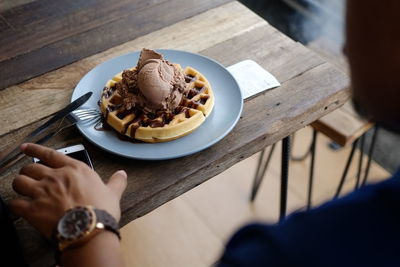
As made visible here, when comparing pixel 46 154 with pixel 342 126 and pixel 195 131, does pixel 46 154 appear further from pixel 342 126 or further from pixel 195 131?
pixel 342 126

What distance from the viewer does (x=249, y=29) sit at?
1.47 meters

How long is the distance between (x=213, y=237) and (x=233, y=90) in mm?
1046

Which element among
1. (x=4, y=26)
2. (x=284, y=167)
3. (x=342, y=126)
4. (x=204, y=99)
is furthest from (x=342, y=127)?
(x=4, y=26)

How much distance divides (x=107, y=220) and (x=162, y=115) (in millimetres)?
312

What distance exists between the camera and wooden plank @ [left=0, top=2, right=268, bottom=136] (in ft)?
4.00

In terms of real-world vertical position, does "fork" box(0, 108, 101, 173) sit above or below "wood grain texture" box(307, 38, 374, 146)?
above

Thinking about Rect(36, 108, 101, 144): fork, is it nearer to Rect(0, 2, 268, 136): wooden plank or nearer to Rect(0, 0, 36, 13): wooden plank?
Rect(0, 2, 268, 136): wooden plank

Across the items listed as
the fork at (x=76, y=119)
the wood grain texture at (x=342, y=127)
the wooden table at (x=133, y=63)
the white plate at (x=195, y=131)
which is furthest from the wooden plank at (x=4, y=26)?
the wood grain texture at (x=342, y=127)

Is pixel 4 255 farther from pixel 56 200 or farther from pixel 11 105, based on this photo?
pixel 11 105

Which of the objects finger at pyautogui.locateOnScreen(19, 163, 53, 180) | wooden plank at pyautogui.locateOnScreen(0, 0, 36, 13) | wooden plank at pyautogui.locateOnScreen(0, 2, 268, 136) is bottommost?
wooden plank at pyautogui.locateOnScreen(0, 2, 268, 136)

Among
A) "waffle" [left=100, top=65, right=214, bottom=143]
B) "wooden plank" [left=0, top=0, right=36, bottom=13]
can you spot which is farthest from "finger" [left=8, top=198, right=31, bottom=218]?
"wooden plank" [left=0, top=0, right=36, bottom=13]

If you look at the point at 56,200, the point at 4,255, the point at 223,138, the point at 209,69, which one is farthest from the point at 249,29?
the point at 4,255

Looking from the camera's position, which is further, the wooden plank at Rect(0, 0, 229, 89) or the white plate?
the wooden plank at Rect(0, 0, 229, 89)

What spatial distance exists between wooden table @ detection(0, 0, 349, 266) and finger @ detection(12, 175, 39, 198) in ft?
0.20
